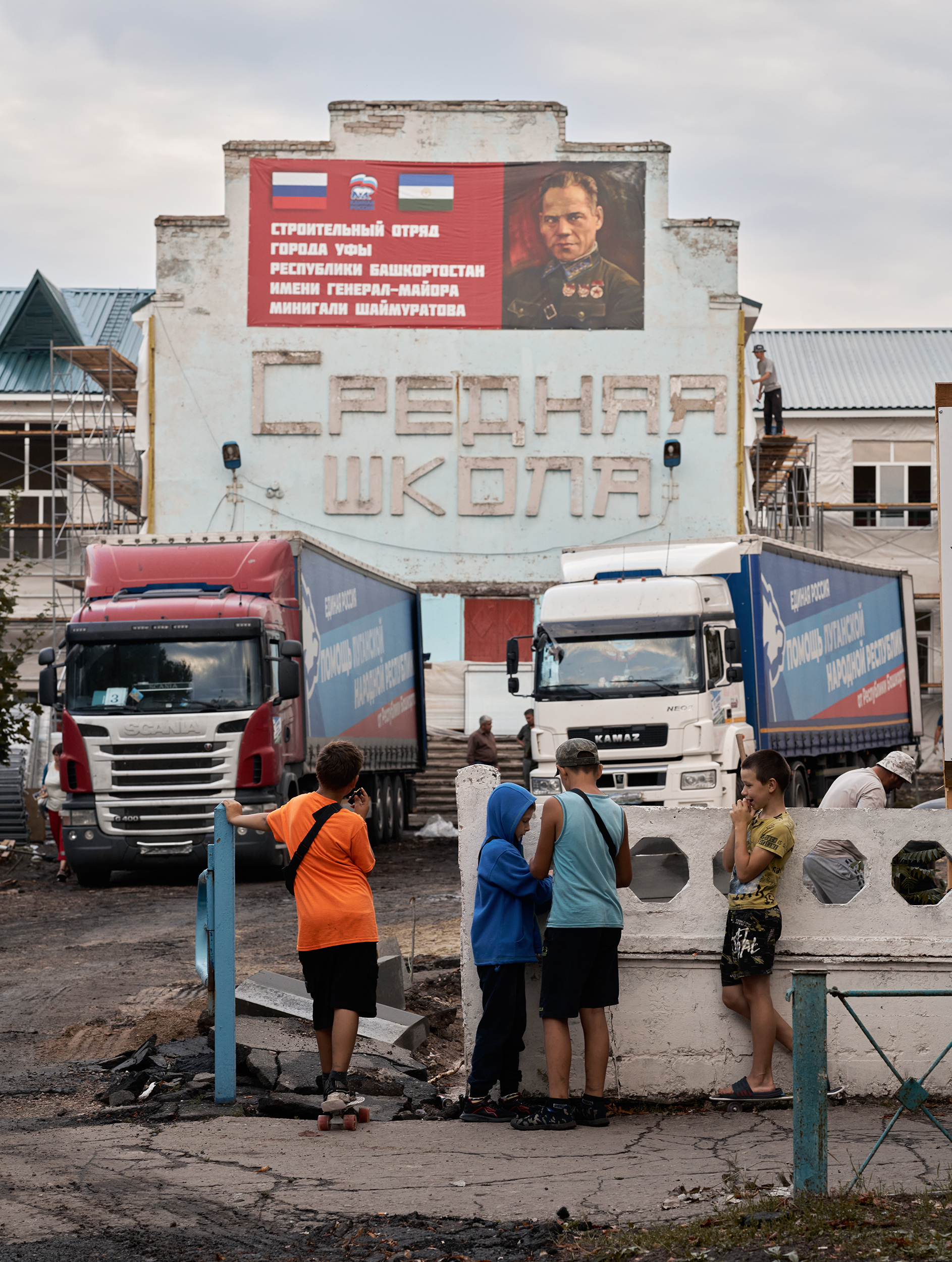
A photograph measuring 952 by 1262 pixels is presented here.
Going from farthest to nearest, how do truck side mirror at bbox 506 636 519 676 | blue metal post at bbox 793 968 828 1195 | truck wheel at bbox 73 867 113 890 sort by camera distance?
truck side mirror at bbox 506 636 519 676 → truck wheel at bbox 73 867 113 890 → blue metal post at bbox 793 968 828 1195

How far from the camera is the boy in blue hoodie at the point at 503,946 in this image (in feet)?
21.8

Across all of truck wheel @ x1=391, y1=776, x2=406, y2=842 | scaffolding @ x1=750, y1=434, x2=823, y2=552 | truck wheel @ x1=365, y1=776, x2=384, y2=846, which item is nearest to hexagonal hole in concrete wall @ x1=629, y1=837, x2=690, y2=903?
truck wheel @ x1=365, y1=776, x2=384, y2=846

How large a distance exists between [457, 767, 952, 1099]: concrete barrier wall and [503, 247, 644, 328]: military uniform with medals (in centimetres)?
2673

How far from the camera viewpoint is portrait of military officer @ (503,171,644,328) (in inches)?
1281

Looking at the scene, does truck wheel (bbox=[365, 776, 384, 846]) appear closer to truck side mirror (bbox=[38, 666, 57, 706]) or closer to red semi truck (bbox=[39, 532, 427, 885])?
red semi truck (bbox=[39, 532, 427, 885])

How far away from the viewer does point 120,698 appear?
16812 mm

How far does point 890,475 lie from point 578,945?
3416 centimetres

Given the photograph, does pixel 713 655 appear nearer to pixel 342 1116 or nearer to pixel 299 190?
pixel 342 1116

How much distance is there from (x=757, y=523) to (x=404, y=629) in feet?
38.2

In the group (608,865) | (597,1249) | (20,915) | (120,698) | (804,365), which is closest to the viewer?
(597,1249)

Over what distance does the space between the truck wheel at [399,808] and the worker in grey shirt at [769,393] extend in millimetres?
12385

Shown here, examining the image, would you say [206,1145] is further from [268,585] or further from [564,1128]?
[268,585]

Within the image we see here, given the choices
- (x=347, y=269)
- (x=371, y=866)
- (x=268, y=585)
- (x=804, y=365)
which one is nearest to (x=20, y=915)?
(x=268, y=585)

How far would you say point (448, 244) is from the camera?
107ft
